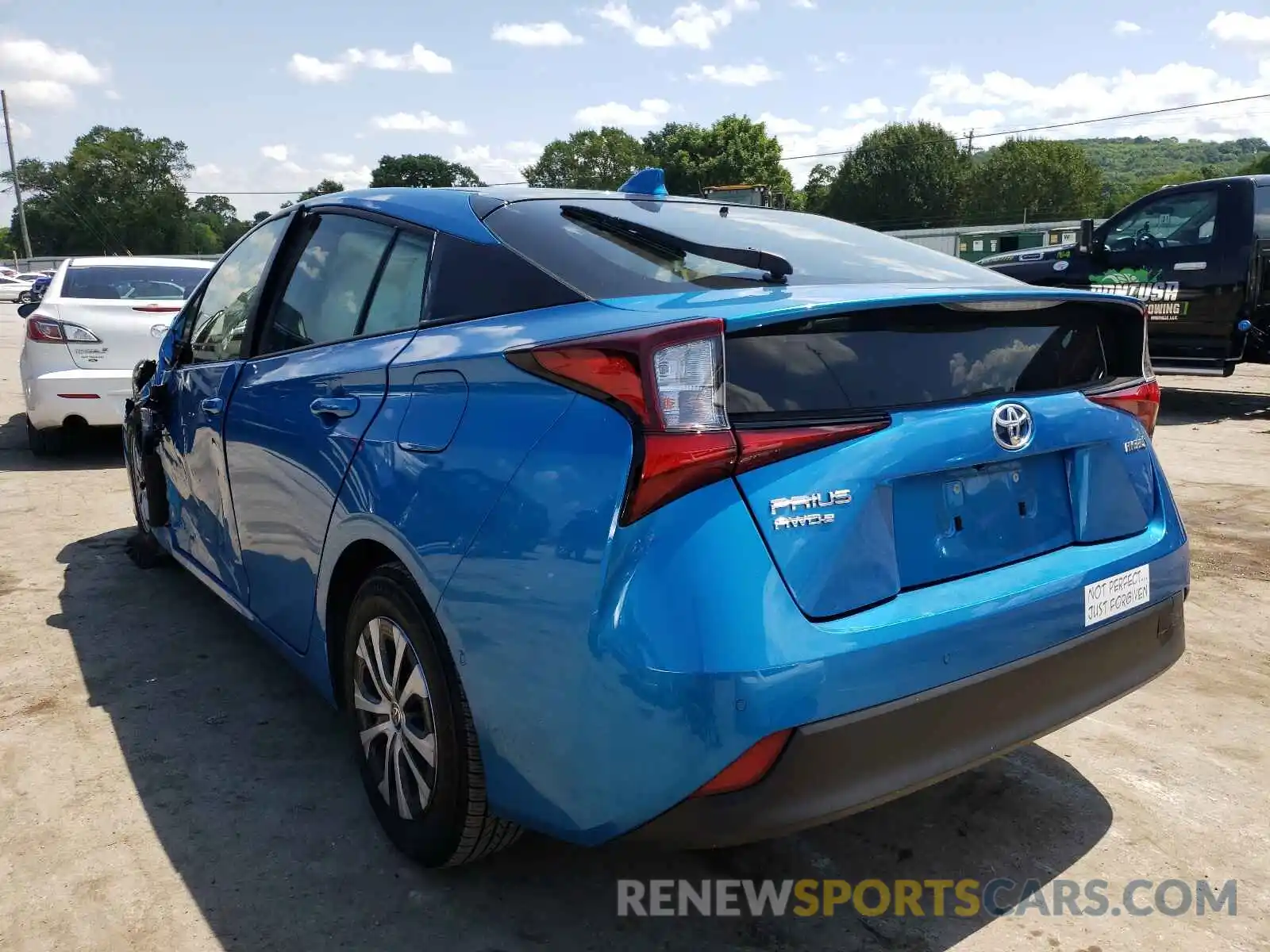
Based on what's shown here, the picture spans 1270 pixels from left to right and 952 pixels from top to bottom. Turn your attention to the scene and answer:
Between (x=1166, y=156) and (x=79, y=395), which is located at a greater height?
(x=1166, y=156)

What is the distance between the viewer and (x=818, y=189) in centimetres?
10431

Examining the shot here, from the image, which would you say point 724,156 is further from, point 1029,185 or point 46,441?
point 46,441

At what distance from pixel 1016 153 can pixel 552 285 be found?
349ft

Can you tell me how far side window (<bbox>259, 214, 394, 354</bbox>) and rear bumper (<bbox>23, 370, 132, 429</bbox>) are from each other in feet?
16.1

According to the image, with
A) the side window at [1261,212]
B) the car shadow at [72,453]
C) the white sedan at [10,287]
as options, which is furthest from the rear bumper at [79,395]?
the white sedan at [10,287]

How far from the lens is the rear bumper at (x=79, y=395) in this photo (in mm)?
7445

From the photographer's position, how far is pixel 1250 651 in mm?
3877

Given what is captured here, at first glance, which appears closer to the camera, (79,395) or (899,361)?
(899,361)

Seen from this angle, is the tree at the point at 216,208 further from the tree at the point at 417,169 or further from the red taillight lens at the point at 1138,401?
the red taillight lens at the point at 1138,401

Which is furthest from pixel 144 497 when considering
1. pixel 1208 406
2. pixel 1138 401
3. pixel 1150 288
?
pixel 1208 406

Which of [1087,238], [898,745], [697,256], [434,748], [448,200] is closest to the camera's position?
[898,745]

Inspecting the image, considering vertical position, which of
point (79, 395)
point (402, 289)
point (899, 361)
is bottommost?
point (79, 395)

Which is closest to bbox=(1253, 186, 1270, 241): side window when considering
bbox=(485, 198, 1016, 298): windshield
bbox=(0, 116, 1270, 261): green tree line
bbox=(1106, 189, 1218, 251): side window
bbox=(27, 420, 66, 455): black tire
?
bbox=(1106, 189, 1218, 251): side window

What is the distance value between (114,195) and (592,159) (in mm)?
46451
